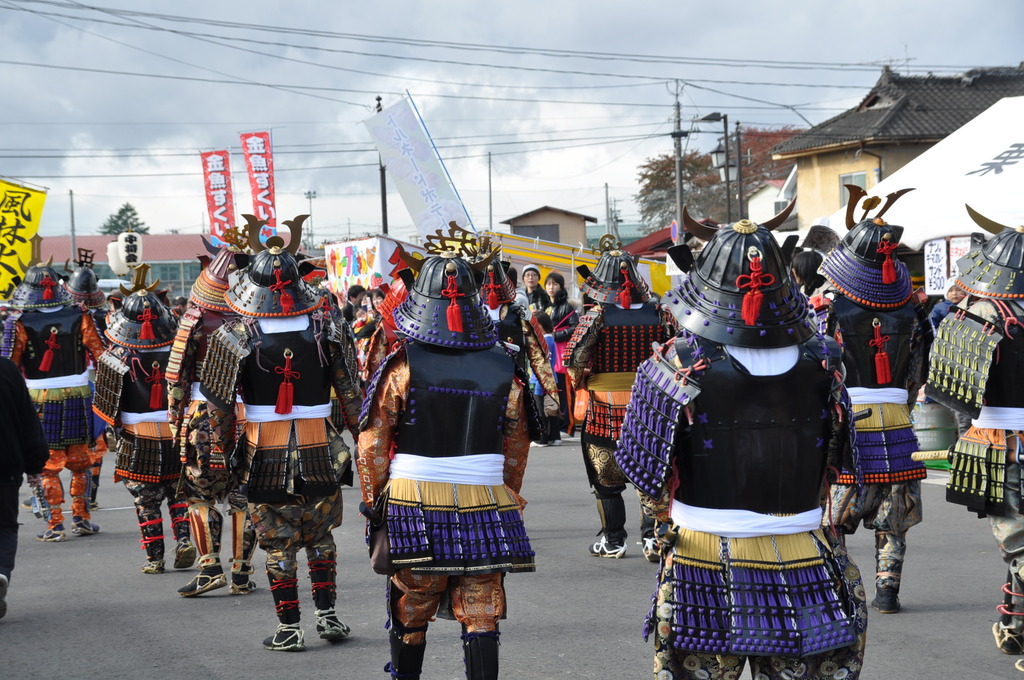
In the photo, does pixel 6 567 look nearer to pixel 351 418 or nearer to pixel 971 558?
pixel 351 418

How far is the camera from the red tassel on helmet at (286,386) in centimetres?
596

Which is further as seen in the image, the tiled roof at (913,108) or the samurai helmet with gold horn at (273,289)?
the tiled roof at (913,108)

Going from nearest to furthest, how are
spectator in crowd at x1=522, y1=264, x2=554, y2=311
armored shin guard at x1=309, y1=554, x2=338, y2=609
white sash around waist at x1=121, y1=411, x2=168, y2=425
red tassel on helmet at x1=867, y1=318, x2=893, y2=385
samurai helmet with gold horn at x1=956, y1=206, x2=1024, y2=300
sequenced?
samurai helmet with gold horn at x1=956, y1=206, x2=1024, y2=300 → armored shin guard at x1=309, y1=554, x2=338, y2=609 → red tassel on helmet at x1=867, y1=318, x2=893, y2=385 → white sash around waist at x1=121, y1=411, x2=168, y2=425 → spectator in crowd at x1=522, y1=264, x2=554, y2=311

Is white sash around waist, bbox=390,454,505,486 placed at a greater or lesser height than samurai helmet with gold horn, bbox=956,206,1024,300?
lesser

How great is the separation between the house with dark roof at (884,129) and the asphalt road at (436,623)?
797 inches

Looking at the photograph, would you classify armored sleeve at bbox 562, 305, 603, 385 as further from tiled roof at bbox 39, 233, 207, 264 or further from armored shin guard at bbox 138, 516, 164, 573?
tiled roof at bbox 39, 233, 207, 264

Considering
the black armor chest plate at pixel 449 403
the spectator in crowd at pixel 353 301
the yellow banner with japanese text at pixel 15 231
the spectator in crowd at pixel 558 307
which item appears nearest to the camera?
the black armor chest plate at pixel 449 403

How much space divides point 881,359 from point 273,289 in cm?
362

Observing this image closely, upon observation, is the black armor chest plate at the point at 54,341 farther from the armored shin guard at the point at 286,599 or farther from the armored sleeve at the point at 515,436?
the armored sleeve at the point at 515,436

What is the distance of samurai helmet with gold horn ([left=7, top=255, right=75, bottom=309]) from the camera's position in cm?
968

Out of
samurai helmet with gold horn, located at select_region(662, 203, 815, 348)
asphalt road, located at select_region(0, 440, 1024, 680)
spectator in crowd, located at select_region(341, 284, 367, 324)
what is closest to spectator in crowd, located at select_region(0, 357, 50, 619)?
asphalt road, located at select_region(0, 440, 1024, 680)

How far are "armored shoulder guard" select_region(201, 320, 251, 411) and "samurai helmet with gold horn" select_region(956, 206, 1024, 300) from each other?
12.9 ft

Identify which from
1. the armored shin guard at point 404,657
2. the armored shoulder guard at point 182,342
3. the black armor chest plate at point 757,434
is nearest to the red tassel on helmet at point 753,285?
the black armor chest plate at point 757,434

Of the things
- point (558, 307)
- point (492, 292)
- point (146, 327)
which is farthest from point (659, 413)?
point (558, 307)
